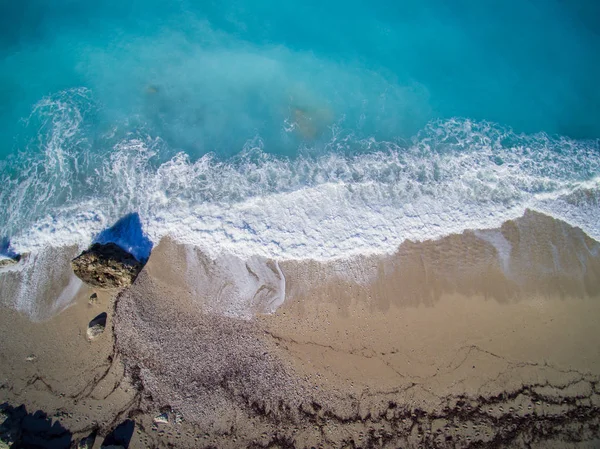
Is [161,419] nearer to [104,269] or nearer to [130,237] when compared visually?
[104,269]

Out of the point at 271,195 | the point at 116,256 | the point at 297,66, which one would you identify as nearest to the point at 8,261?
the point at 116,256

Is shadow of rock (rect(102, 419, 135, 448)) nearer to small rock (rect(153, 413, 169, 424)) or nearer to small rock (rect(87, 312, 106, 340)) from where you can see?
small rock (rect(153, 413, 169, 424))

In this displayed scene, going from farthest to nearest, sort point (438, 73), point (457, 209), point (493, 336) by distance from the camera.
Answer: point (438, 73) → point (457, 209) → point (493, 336)

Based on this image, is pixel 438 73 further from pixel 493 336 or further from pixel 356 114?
pixel 493 336

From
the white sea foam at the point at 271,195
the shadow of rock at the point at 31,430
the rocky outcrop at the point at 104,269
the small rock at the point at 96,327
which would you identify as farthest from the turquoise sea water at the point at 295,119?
the shadow of rock at the point at 31,430

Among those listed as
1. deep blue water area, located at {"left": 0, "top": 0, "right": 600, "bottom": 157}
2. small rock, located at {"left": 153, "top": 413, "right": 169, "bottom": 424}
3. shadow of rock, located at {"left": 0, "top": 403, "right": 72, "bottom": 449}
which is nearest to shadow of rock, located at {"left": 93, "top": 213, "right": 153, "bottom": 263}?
deep blue water area, located at {"left": 0, "top": 0, "right": 600, "bottom": 157}

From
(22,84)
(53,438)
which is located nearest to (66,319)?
(53,438)

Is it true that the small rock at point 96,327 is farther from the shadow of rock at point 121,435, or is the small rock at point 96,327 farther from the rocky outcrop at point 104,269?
the shadow of rock at point 121,435

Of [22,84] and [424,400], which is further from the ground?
[22,84]
